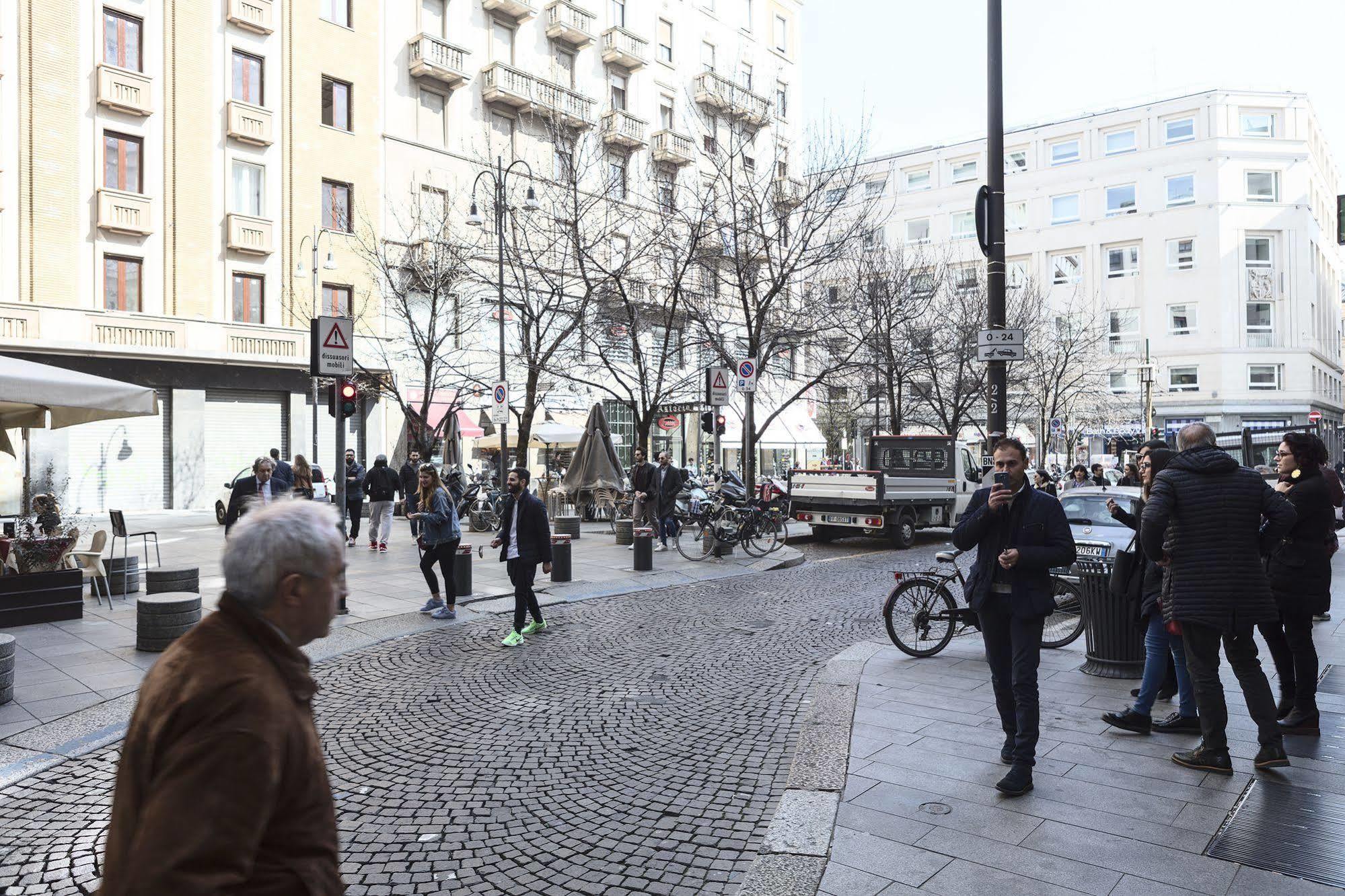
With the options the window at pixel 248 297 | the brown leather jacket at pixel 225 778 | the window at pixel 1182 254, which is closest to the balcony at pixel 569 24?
the window at pixel 248 297

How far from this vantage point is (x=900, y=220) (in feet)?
211

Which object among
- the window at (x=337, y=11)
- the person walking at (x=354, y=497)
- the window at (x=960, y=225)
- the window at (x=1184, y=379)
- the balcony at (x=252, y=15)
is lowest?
the person walking at (x=354, y=497)

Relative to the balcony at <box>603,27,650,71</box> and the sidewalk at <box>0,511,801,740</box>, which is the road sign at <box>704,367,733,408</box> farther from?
the balcony at <box>603,27,650,71</box>

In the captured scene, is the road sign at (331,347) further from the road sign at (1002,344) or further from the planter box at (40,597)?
the road sign at (1002,344)

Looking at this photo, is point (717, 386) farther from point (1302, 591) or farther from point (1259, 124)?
point (1259, 124)

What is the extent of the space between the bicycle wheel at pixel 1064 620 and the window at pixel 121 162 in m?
25.7

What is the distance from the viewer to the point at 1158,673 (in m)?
5.59

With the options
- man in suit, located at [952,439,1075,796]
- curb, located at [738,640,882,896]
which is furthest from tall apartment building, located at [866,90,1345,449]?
man in suit, located at [952,439,1075,796]

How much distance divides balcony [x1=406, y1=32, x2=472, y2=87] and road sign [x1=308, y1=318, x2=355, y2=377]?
23.3 m

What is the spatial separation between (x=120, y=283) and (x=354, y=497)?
1278 cm

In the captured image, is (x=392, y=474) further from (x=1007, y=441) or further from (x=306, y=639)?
(x=306, y=639)

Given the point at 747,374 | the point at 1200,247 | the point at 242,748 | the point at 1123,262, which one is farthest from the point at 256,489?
the point at 1123,262

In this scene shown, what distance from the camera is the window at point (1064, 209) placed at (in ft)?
194

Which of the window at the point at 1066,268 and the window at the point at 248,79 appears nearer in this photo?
the window at the point at 248,79
